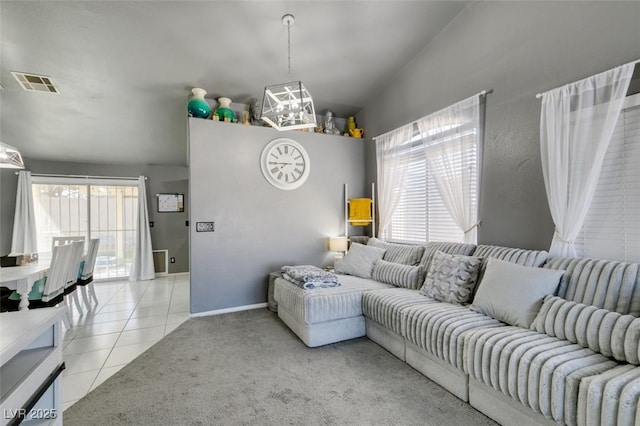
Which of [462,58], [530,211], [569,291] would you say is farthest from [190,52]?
[569,291]

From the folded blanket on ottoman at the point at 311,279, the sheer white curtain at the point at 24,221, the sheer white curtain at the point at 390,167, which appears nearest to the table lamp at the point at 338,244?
the sheer white curtain at the point at 390,167

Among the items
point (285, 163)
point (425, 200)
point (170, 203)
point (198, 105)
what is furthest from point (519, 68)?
point (170, 203)

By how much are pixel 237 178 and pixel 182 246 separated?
3.47 m

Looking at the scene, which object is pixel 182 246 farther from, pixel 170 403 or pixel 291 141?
pixel 170 403

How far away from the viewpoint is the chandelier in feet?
8.02

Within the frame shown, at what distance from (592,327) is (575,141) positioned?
1.33m

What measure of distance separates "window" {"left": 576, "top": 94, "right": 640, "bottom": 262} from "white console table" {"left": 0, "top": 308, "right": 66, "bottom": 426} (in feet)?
10.2

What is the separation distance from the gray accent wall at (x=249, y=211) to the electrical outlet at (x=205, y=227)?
0.05m

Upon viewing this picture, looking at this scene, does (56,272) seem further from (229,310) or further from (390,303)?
(390,303)

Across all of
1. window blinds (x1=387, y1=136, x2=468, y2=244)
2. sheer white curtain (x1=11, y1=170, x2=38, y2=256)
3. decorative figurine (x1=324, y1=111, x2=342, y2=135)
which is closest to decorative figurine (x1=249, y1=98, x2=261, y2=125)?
decorative figurine (x1=324, y1=111, x2=342, y2=135)

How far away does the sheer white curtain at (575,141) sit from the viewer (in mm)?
1933

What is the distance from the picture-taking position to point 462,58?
9.94ft

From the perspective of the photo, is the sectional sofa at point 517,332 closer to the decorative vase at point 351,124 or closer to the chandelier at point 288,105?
the chandelier at point 288,105

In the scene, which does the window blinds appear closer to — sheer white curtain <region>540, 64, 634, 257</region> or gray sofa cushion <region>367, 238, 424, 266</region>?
gray sofa cushion <region>367, 238, 424, 266</region>
